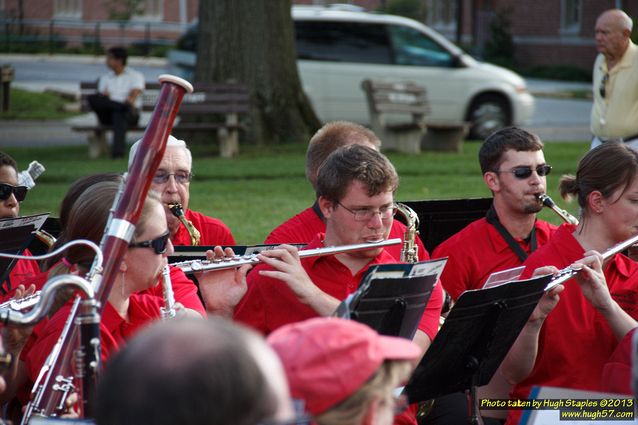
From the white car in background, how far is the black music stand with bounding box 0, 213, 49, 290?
1203 cm

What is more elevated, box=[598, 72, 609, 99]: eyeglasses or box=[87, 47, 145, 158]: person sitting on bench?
box=[598, 72, 609, 99]: eyeglasses

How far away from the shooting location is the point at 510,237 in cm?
479

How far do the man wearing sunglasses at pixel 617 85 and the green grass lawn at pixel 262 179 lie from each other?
3.38 feet

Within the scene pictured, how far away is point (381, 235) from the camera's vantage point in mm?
3887

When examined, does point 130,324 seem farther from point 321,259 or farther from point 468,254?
point 468,254

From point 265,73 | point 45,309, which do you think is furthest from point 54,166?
point 45,309

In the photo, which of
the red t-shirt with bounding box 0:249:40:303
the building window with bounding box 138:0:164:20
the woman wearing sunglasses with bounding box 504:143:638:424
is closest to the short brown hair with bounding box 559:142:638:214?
the woman wearing sunglasses with bounding box 504:143:638:424

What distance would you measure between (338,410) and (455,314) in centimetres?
141

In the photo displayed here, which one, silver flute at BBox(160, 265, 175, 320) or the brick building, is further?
the brick building

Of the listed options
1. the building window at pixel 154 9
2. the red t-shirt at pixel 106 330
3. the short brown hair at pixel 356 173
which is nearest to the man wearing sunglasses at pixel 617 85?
the short brown hair at pixel 356 173

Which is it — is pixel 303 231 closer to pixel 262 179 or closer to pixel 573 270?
pixel 573 270

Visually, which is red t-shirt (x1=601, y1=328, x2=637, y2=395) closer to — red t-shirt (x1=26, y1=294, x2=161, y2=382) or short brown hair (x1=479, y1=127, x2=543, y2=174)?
red t-shirt (x1=26, y1=294, x2=161, y2=382)

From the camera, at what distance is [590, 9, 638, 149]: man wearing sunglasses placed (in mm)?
8188

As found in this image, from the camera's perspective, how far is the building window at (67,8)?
132ft
